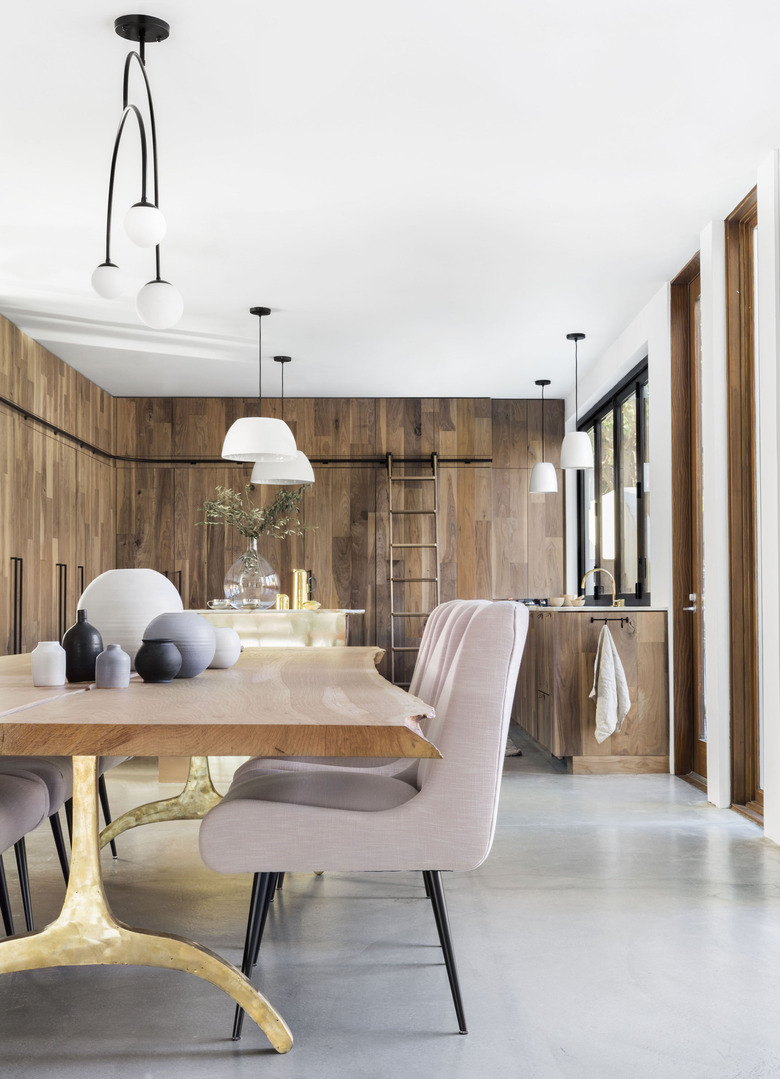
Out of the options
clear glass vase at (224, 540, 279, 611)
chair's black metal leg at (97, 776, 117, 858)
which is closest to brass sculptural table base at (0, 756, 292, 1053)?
chair's black metal leg at (97, 776, 117, 858)

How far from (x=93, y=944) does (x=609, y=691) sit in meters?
3.44

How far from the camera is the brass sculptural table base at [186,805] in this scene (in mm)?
3361

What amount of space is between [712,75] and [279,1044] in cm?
309

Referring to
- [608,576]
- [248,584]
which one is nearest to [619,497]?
[608,576]

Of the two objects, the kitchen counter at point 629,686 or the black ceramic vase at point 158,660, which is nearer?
the black ceramic vase at point 158,660

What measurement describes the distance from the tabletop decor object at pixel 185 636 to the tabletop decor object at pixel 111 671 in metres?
0.22

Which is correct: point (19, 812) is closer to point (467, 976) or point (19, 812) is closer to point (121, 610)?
point (121, 610)

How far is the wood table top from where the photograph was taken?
1.59 meters

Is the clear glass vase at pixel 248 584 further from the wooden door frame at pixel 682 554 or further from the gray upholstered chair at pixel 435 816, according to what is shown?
the gray upholstered chair at pixel 435 816

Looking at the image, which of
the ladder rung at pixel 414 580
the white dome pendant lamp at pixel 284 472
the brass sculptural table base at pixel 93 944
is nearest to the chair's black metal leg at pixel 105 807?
the brass sculptural table base at pixel 93 944

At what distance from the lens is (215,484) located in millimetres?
7824

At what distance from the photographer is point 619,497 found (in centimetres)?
668

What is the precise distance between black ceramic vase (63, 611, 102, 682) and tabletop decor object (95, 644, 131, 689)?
128mm

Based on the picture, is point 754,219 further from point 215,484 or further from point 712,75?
point 215,484
